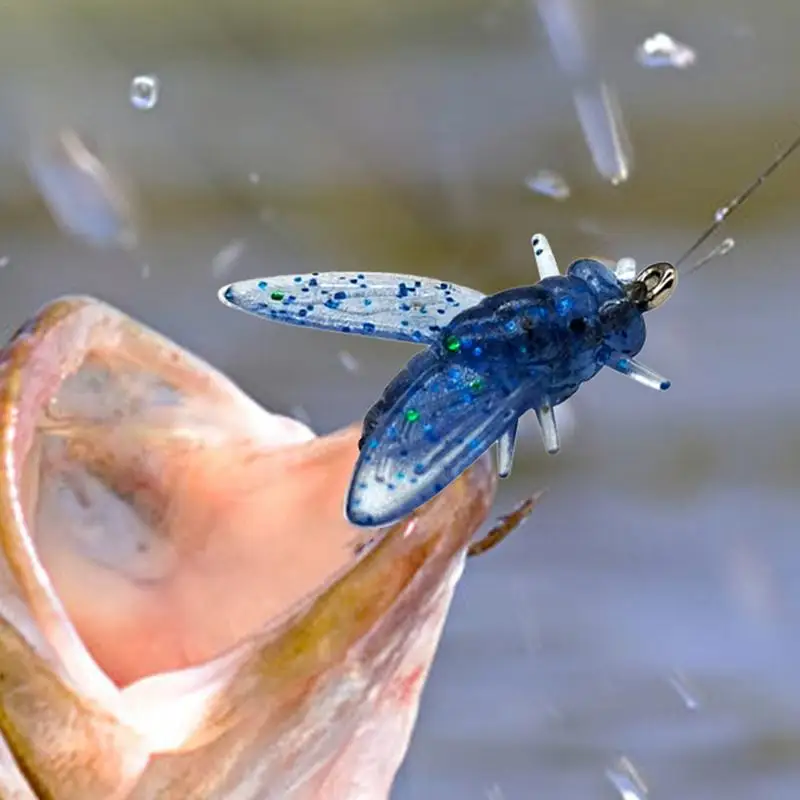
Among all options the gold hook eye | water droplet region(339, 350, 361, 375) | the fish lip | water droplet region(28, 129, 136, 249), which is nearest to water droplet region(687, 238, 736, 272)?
the gold hook eye

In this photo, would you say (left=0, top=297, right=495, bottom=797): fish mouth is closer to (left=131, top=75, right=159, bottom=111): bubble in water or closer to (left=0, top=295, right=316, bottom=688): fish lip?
(left=0, top=295, right=316, bottom=688): fish lip

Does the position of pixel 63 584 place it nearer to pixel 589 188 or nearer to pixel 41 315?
pixel 41 315

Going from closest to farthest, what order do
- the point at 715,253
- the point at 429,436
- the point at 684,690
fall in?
the point at 429,436 → the point at 715,253 → the point at 684,690

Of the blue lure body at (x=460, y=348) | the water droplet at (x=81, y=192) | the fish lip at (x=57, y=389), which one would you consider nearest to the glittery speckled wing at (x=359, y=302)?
the blue lure body at (x=460, y=348)

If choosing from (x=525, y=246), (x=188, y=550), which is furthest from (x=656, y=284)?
(x=525, y=246)

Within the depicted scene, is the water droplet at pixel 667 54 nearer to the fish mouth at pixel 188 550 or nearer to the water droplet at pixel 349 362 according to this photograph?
the water droplet at pixel 349 362

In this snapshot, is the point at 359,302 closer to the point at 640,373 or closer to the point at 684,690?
the point at 640,373

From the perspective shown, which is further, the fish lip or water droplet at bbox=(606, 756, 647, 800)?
water droplet at bbox=(606, 756, 647, 800)
